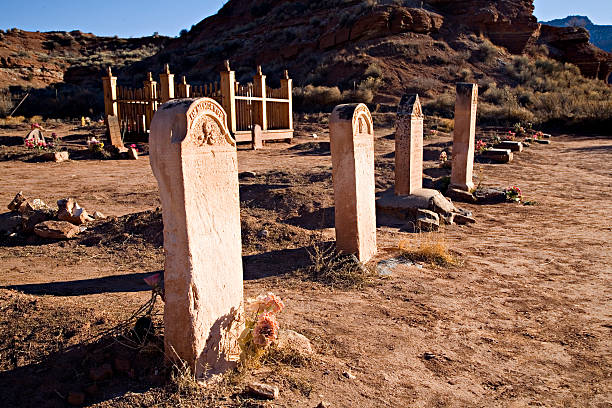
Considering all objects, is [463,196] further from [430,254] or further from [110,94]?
[110,94]

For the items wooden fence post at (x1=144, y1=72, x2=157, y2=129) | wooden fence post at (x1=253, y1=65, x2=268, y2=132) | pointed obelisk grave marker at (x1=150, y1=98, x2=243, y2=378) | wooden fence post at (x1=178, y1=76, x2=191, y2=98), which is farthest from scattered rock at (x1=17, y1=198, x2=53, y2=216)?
wooden fence post at (x1=253, y1=65, x2=268, y2=132)

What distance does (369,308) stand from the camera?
4516 mm

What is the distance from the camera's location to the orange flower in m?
3.12

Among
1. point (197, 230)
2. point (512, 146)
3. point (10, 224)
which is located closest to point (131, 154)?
point (10, 224)

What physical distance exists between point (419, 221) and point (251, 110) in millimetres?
10611

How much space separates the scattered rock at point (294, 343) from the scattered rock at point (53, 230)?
4.60 m

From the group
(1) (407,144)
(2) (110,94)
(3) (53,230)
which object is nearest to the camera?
(3) (53,230)

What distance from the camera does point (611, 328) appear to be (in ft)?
13.8

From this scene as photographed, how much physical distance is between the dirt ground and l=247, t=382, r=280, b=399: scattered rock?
6 centimetres

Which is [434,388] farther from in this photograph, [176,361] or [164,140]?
[164,140]

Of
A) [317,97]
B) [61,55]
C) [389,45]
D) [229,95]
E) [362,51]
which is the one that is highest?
[61,55]

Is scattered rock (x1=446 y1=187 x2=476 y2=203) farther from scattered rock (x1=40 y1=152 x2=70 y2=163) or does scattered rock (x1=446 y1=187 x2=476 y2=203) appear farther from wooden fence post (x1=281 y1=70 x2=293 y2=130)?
scattered rock (x1=40 y1=152 x2=70 y2=163)

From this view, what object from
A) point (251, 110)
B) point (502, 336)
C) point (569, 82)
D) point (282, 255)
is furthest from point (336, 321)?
point (569, 82)

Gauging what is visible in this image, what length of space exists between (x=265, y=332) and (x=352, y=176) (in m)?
2.84
